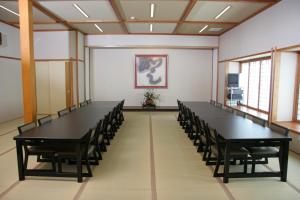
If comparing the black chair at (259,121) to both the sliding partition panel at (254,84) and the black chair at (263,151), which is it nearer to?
the black chair at (263,151)

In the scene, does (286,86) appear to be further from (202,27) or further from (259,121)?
(202,27)

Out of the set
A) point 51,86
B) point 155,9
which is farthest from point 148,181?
point 51,86

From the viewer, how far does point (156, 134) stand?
5547mm

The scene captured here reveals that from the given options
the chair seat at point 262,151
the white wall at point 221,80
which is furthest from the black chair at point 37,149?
the white wall at point 221,80

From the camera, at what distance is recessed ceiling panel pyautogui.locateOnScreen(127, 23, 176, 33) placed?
23.0 ft

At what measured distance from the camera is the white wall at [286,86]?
473 cm

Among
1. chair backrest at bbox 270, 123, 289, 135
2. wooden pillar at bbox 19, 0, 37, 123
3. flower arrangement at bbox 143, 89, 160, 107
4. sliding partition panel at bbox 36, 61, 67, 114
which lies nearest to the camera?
chair backrest at bbox 270, 123, 289, 135

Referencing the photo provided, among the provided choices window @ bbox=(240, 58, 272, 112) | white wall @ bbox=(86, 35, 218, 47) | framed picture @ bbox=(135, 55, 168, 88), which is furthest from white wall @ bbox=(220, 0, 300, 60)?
framed picture @ bbox=(135, 55, 168, 88)

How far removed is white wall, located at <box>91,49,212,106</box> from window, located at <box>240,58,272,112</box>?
198 centimetres

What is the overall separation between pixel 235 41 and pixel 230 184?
504 centimetres

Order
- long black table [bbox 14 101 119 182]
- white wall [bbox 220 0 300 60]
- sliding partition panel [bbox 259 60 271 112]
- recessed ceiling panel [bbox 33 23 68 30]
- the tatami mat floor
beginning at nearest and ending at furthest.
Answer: the tatami mat floor < long black table [bbox 14 101 119 182] < white wall [bbox 220 0 300 60] < sliding partition panel [bbox 259 60 271 112] < recessed ceiling panel [bbox 33 23 68 30]

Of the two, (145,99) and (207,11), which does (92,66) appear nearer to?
(145,99)

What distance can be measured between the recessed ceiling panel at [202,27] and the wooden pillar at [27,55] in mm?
4126

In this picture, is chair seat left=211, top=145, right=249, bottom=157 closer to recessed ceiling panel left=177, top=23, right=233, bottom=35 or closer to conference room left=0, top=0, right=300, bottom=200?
conference room left=0, top=0, right=300, bottom=200
